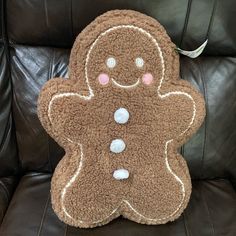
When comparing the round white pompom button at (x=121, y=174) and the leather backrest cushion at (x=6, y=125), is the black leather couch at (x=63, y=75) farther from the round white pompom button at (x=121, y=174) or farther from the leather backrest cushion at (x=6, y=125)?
the round white pompom button at (x=121, y=174)

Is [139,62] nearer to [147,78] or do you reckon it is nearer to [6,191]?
[147,78]

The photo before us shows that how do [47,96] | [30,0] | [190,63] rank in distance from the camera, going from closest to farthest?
[47,96] < [30,0] < [190,63]

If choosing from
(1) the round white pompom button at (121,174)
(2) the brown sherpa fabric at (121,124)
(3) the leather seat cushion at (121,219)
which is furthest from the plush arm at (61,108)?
(3) the leather seat cushion at (121,219)

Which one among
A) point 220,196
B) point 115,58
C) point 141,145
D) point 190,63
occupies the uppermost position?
point 115,58

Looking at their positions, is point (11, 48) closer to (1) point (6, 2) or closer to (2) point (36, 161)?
(1) point (6, 2)

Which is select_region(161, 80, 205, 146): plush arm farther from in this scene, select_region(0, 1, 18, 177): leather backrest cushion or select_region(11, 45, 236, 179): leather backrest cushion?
select_region(0, 1, 18, 177): leather backrest cushion

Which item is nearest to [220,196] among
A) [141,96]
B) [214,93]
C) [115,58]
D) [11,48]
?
[214,93]
